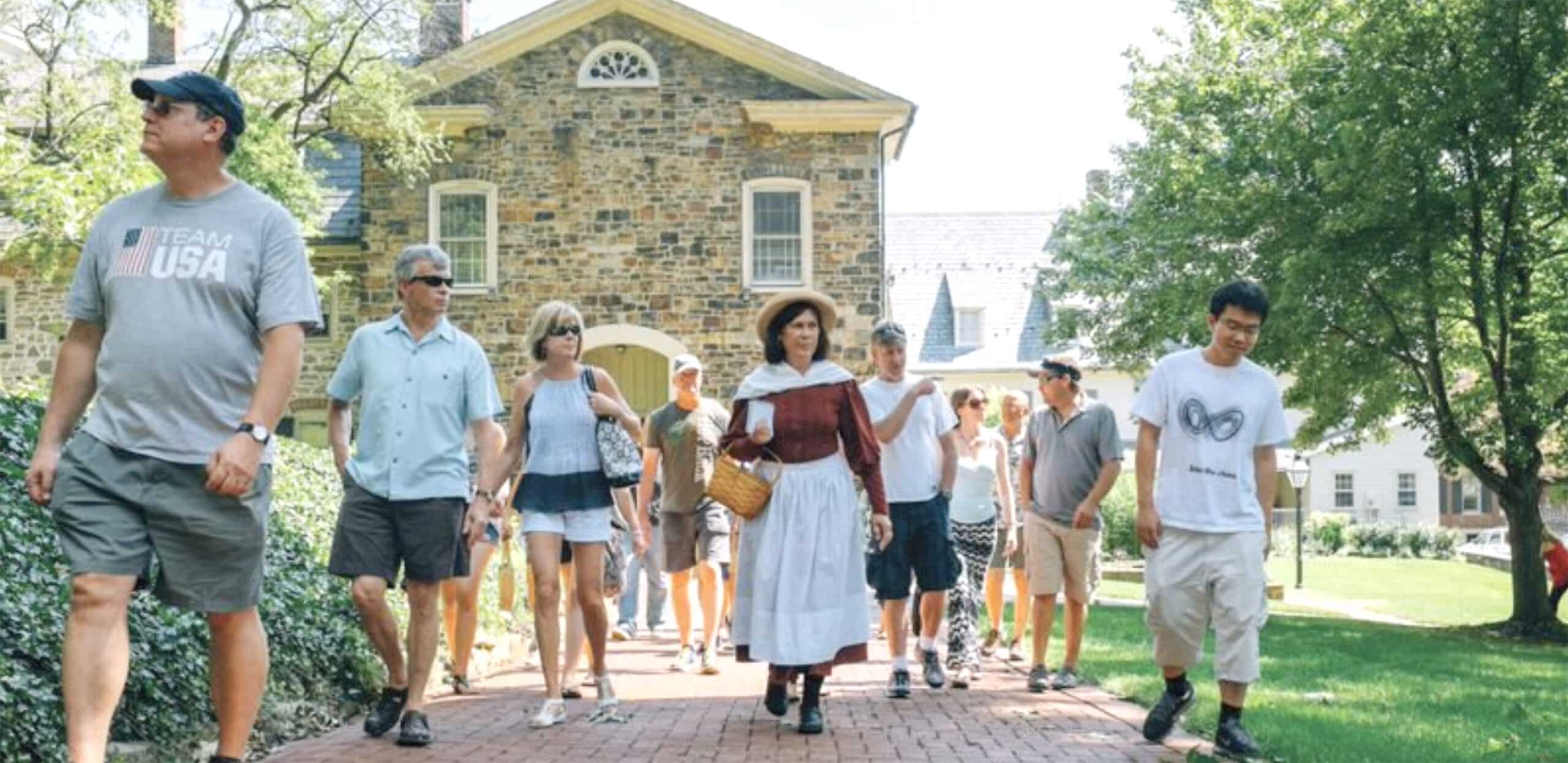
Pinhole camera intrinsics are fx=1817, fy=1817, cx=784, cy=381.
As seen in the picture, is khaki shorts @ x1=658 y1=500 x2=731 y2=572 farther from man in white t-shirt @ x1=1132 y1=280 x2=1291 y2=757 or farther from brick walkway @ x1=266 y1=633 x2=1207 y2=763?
man in white t-shirt @ x1=1132 y1=280 x2=1291 y2=757

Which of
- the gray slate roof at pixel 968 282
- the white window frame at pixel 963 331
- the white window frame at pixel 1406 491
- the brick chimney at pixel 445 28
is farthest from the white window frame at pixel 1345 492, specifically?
the brick chimney at pixel 445 28

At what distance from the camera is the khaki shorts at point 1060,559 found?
1066cm

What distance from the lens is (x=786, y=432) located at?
847cm

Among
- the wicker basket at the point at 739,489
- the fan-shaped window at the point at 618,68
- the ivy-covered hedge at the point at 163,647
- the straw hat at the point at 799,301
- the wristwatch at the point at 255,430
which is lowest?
the ivy-covered hedge at the point at 163,647

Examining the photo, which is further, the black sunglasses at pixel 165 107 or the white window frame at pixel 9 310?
the white window frame at pixel 9 310

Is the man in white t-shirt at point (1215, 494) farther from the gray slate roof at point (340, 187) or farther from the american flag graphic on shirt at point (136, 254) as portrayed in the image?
the gray slate roof at point (340, 187)

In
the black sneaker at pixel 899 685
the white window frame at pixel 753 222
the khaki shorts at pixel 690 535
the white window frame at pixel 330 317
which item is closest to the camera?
the black sneaker at pixel 899 685

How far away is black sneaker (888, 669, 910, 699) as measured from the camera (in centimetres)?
996

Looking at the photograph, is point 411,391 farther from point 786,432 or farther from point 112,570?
point 112,570

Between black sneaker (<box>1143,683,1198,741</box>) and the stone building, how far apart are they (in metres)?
21.0

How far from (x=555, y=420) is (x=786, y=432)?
1.14 m

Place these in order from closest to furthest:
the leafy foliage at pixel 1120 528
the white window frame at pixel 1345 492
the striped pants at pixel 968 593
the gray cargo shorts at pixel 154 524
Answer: the gray cargo shorts at pixel 154 524
the striped pants at pixel 968 593
the leafy foliage at pixel 1120 528
the white window frame at pixel 1345 492

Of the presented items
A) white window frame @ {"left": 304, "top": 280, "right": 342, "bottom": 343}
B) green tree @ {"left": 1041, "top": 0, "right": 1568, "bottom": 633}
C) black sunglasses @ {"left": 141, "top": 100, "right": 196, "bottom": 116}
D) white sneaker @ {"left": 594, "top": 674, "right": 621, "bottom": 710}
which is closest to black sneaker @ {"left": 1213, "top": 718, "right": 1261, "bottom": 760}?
white sneaker @ {"left": 594, "top": 674, "right": 621, "bottom": 710}

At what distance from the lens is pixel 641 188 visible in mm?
29234
